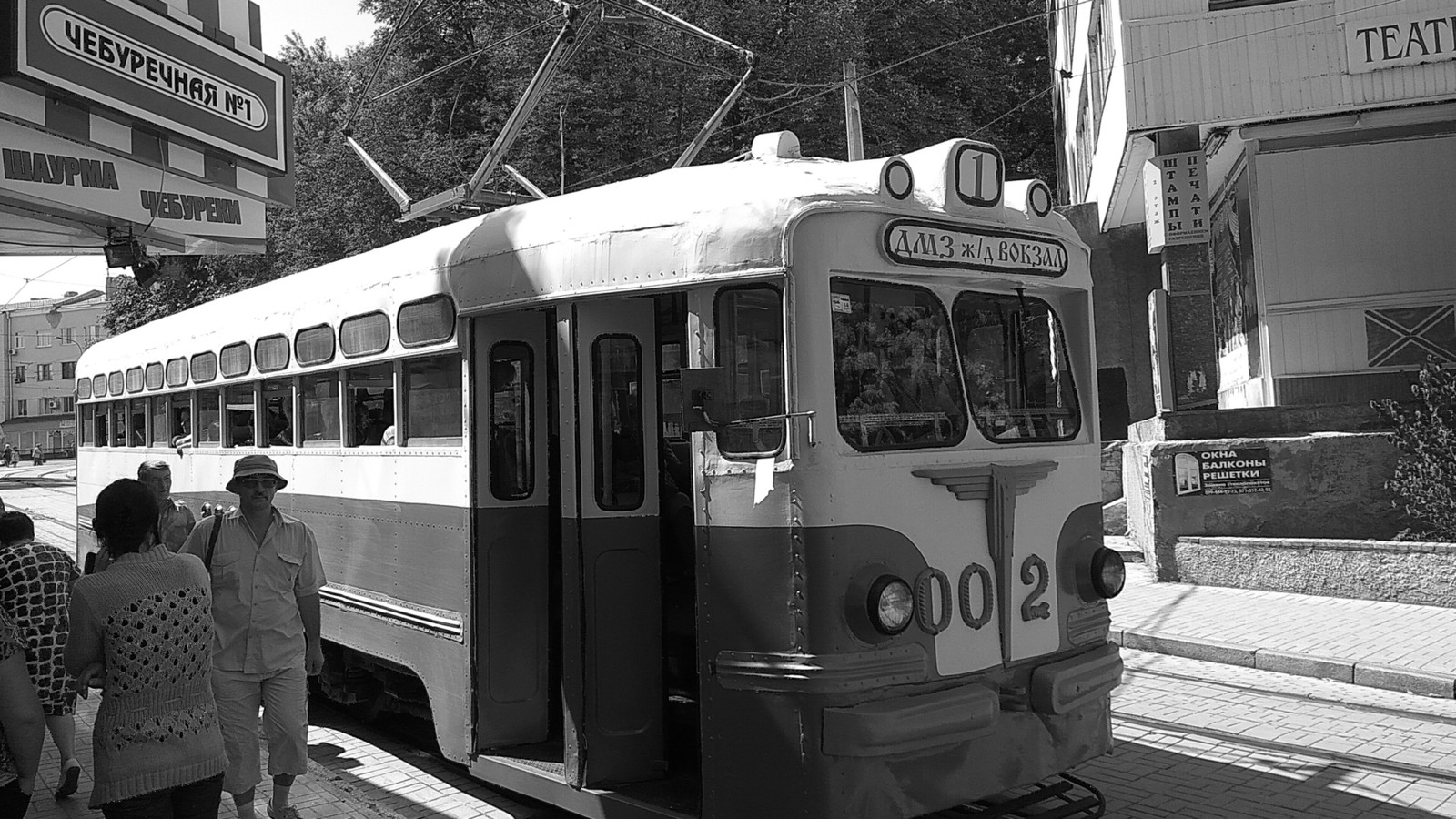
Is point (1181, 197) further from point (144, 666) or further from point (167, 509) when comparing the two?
point (144, 666)

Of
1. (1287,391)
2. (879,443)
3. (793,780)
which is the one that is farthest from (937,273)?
(1287,391)

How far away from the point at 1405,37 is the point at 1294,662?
25.3 ft

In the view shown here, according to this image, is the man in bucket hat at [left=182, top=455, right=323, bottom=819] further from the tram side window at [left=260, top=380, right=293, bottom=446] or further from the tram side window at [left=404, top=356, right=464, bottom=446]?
the tram side window at [left=260, top=380, right=293, bottom=446]

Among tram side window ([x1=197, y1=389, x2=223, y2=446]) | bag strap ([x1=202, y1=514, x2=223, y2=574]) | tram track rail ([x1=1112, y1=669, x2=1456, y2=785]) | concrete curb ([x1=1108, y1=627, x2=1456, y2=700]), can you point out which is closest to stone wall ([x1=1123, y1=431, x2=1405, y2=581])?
concrete curb ([x1=1108, y1=627, x2=1456, y2=700])

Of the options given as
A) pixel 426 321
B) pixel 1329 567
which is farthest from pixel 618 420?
pixel 1329 567

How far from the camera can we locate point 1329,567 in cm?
1105

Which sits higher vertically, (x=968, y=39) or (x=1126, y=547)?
(x=968, y=39)

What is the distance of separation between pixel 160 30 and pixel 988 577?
5.25 metres

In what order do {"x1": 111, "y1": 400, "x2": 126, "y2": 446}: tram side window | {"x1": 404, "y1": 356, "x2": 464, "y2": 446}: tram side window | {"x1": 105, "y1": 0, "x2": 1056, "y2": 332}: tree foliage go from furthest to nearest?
1. {"x1": 105, "y1": 0, "x2": 1056, "y2": 332}: tree foliage
2. {"x1": 111, "y1": 400, "x2": 126, "y2": 446}: tram side window
3. {"x1": 404, "y1": 356, "x2": 464, "y2": 446}: tram side window

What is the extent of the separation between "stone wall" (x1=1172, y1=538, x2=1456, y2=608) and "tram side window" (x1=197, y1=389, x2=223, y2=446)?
9.21 m

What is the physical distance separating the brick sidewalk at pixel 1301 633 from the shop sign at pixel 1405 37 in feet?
19.7

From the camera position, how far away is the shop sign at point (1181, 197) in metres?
13.7

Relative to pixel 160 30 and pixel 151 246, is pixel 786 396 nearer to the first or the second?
pixel 160 30

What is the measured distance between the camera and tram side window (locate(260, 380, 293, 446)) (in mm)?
7859
